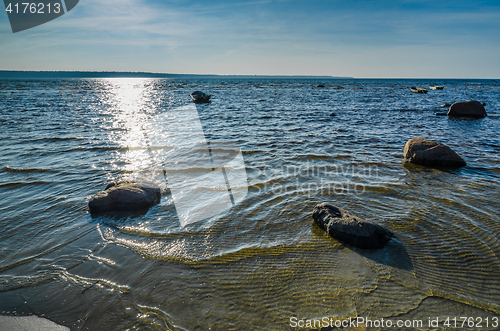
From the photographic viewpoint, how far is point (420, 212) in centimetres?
527

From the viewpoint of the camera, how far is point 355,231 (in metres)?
4.29

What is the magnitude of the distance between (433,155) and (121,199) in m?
9.11

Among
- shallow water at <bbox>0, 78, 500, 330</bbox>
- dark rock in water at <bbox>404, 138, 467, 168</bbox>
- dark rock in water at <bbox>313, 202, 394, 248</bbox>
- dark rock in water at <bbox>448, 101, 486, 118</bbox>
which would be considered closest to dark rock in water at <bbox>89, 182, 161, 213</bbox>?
shallow water at <bbox>0, 78, 500, 330</bbox>

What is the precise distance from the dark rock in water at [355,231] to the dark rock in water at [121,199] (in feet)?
12.9

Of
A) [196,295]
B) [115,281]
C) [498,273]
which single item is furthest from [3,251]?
[498,273]

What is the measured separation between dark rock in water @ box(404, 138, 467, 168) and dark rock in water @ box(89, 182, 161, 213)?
326 inches

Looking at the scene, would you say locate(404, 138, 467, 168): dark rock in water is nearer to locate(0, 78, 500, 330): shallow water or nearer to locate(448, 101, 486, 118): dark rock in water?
locate(0, 78, 500, 330): shallow water

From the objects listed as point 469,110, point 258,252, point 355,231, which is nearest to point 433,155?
point 355,231

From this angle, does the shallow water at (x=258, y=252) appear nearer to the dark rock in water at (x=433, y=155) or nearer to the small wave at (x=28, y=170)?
the small wave at (x=28, y=170)

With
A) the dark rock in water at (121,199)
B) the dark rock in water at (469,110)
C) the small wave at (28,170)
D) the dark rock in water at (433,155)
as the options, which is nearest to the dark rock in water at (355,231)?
the dark rock in water at (121,199)

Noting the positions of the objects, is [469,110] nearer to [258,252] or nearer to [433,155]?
[433,155]

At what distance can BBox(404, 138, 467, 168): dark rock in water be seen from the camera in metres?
7.87

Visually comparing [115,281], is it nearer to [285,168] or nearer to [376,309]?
[376,309]

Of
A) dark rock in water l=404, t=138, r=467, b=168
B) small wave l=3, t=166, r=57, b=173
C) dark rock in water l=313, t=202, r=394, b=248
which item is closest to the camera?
dark rock in water l=313, t=202, r=394, b=248
